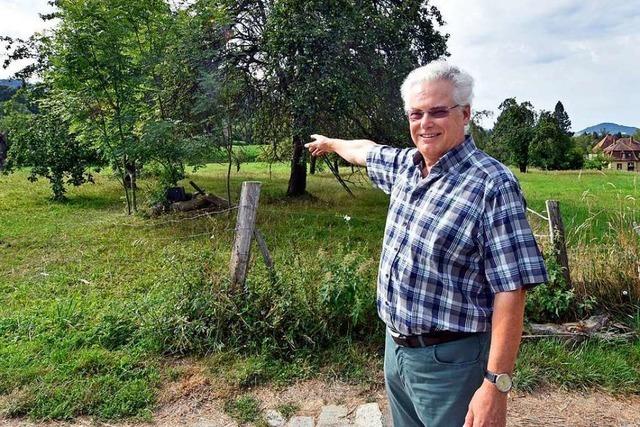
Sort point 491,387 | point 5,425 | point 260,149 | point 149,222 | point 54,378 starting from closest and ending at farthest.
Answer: point 491,387, point 5,425, point 54,378, point 149,222, point 260,149

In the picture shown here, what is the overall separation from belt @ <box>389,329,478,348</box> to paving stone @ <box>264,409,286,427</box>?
148 centimetres

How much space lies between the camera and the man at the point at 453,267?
1.30m

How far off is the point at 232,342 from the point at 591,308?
9.54 ft

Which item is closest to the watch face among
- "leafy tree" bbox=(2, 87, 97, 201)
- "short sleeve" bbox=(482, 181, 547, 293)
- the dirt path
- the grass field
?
"short sleeve" bbox=(482, 181, 547, 293)

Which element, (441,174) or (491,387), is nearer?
(491,387)

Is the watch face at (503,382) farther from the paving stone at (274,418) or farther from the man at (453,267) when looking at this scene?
the paving stone at (274,418)

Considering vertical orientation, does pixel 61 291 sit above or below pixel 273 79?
below

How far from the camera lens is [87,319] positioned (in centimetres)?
404

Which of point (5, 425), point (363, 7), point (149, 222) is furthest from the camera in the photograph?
point (363, 7)

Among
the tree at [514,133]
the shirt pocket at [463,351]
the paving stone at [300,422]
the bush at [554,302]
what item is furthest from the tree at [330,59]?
Result: the tree at [514,133]

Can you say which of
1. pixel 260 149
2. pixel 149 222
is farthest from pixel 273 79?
pixel 149 222

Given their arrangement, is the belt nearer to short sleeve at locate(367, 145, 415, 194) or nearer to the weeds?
short sleeve at locate(367, 145, 415, 194)

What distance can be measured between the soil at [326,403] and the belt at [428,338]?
4.87 ft

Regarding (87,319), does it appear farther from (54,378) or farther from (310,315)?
(310,315)
